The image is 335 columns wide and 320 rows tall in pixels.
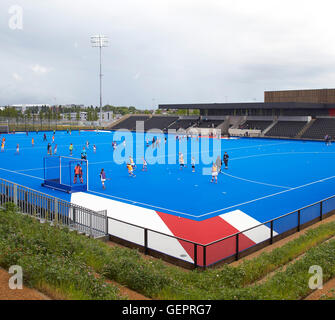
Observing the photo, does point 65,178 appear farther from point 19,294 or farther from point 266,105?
point 266,105

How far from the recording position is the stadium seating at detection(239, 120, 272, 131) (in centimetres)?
7888

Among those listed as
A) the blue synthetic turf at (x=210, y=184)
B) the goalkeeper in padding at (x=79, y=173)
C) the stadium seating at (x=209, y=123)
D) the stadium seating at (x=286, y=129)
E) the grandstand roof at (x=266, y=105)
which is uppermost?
the grandstand roof at (x=266, y=105)

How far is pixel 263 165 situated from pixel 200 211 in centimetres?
1804

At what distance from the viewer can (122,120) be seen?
348 feet

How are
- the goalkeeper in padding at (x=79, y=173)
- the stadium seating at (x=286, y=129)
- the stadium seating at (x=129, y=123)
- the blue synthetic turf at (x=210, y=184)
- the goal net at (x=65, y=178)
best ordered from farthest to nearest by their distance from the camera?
1. the stadium seating at (x=129, y=123)
2. the stadium seating at (x=286, y=129)
3. the goalkeeper in padding at (x=79, y=173)
4. the goal net at (x=65, y=178)
5. the blue synthetic turf at (x=210, y=184)

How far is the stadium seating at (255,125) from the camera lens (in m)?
78.9

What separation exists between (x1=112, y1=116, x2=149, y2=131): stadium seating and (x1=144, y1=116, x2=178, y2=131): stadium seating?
3.03 meters

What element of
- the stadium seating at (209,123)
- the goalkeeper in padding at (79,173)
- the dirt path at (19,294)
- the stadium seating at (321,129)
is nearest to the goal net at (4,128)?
the stadium seating at (209,123)

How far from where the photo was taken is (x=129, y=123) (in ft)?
331

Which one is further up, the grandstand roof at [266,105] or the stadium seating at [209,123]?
the grandstand roof at [266,105]

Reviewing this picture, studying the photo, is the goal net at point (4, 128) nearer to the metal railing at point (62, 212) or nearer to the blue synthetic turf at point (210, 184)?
the blue synthetic turf at point (210, 184)

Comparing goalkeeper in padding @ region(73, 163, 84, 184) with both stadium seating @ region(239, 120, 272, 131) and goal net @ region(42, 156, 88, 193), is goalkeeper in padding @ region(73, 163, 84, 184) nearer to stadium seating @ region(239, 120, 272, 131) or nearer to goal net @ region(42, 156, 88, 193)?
goal net @ region(42, 156, 88, 193)
